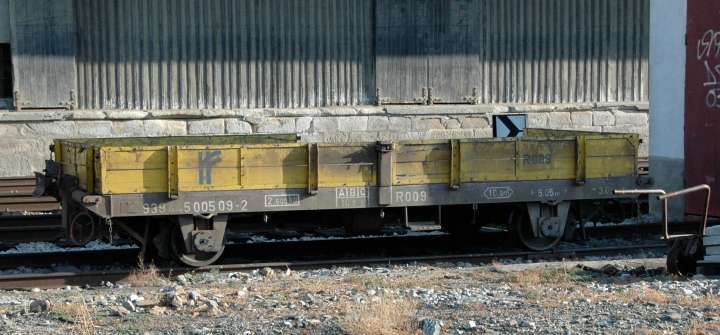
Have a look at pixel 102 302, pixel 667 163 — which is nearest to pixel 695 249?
pixel 667 163

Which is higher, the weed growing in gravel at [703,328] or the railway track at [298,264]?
the weed growing in gravel at [703,328]

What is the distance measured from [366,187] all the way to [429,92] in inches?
298

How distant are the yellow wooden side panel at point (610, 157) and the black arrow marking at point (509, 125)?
615cm

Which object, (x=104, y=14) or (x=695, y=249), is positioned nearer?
(x=695, y=249)

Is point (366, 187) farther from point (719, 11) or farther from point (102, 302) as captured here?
point (719, 11)

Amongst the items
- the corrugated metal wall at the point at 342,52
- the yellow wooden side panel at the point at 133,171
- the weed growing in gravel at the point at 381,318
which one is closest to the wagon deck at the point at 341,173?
the yellow wooden side panel at the point at 133,171

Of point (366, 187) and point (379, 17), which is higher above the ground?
point (379, 17)

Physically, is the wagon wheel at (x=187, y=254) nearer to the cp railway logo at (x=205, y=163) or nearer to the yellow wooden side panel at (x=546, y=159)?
the cp railway logo at (x=205, y=163)

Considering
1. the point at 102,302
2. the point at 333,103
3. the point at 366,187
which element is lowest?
the point at 102,302

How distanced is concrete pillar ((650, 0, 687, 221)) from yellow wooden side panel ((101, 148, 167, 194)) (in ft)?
23.9

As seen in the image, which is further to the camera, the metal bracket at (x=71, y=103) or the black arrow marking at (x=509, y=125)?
the black arrow marking at (x=509, y=125)

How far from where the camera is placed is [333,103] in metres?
19.2

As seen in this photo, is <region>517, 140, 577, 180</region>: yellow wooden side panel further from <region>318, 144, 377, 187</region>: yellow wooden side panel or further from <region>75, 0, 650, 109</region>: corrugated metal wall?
<region>75, 0, 650, 109</region>: corrugated metal wall

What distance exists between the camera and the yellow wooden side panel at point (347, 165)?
12.2m
